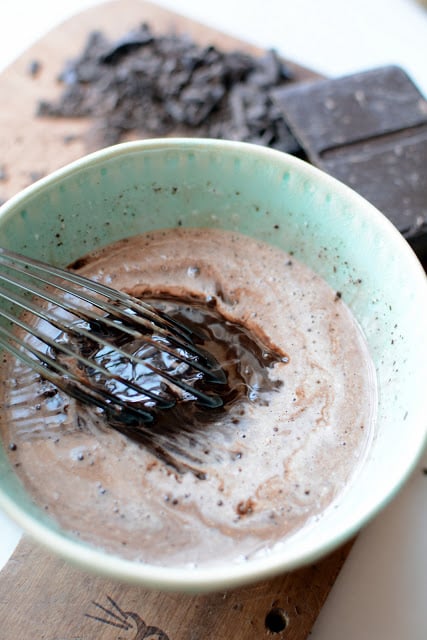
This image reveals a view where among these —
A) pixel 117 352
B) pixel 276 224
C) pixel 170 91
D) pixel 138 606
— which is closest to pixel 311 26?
pixel 170 91

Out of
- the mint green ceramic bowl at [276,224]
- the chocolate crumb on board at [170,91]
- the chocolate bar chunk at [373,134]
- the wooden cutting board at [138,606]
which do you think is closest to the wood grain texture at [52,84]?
the chocolate crumb on board at [170,91]

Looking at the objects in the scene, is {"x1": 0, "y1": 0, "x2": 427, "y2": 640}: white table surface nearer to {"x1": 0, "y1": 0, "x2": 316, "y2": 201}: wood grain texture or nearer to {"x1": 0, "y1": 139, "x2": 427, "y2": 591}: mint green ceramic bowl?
{"x1": 0, "y1": 0, "x2": 316, "y2": 201}: wood grain texture

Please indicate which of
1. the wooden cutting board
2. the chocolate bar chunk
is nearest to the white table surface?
the chocolate bar chunk

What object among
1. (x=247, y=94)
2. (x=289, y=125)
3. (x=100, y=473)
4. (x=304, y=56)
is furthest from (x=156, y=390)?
(x=304, y=56)

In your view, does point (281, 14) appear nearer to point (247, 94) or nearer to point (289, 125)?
point (247, 94)

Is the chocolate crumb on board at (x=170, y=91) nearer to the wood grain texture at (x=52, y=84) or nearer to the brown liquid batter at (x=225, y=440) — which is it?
the wood grain texture at (x=52, y=84)

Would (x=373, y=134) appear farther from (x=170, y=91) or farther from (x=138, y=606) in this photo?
Result: (x=138, y=606)
